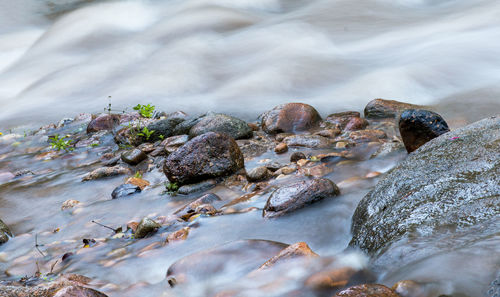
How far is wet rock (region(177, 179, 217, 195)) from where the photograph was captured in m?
4.62

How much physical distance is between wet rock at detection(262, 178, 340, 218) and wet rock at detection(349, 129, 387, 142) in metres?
1.87

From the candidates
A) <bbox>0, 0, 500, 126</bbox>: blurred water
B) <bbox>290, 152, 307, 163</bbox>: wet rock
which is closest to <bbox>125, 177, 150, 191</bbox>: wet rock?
<bbox>290, 152, 307, 163</bbox>: wet rock

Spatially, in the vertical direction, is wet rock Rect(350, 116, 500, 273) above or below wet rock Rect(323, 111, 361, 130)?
above

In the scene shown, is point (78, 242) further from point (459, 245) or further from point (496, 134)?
point (496, 134)

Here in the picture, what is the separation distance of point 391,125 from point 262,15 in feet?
27.7

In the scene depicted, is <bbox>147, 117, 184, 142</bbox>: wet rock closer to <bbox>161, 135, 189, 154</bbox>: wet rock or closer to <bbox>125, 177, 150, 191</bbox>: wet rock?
<bbox>161, 135, 189, 154</bbox>: wet rock

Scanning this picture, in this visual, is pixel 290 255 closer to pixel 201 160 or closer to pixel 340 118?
pixel 201 160

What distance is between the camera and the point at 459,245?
6.57 feet

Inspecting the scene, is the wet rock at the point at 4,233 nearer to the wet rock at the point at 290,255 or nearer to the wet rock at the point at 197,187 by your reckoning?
the wet rock at the point at 197,187

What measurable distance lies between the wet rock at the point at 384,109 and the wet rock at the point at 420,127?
184 centimetres

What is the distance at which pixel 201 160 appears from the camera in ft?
15.4

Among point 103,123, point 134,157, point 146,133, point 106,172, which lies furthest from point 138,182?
point 103,123

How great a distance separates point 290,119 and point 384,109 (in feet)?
4.56

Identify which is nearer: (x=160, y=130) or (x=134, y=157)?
(x=134, y=157)
